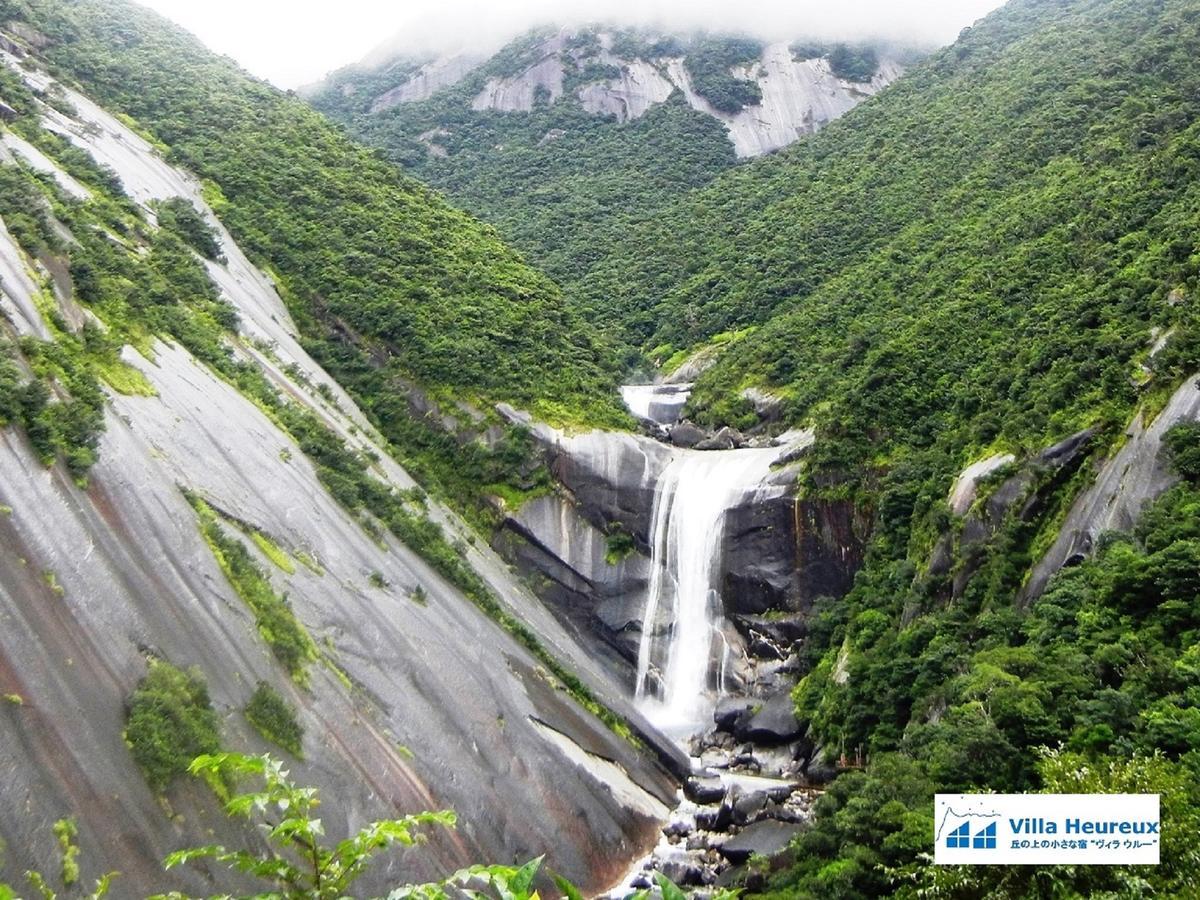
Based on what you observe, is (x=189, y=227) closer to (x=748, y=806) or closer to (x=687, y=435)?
(x=687, y=435)

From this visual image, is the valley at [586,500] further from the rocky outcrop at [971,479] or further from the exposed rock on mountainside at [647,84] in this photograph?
the exposed rock on mountainside at [647,84]

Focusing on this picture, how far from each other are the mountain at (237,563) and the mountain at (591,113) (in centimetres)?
4306

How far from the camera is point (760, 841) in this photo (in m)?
27.1

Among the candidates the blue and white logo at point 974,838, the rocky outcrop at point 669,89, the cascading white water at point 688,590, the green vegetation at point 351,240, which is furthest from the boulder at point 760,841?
the rocky outcrop at point 669,89

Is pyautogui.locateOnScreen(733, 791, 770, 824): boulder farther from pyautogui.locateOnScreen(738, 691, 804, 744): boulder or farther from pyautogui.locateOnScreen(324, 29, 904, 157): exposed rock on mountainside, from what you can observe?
pyautogui.locateOnScreen(324, 29, 904, 157): exposed rock on mountainside

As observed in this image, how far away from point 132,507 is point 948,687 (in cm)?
1883

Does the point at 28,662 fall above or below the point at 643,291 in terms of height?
below

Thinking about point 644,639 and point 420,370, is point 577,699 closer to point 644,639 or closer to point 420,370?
point 644,639

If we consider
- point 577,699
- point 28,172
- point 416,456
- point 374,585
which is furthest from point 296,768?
point 28,172

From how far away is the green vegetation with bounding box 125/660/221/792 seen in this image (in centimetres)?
1841

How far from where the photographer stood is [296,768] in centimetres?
2181

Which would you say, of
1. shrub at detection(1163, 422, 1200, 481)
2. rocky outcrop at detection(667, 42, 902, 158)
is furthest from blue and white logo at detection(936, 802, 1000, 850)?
rocky outcrop at detection(667, 42, 902, 158)

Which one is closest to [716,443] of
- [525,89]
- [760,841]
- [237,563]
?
[760,841]

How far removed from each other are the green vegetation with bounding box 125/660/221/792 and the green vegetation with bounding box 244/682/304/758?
1.21m
